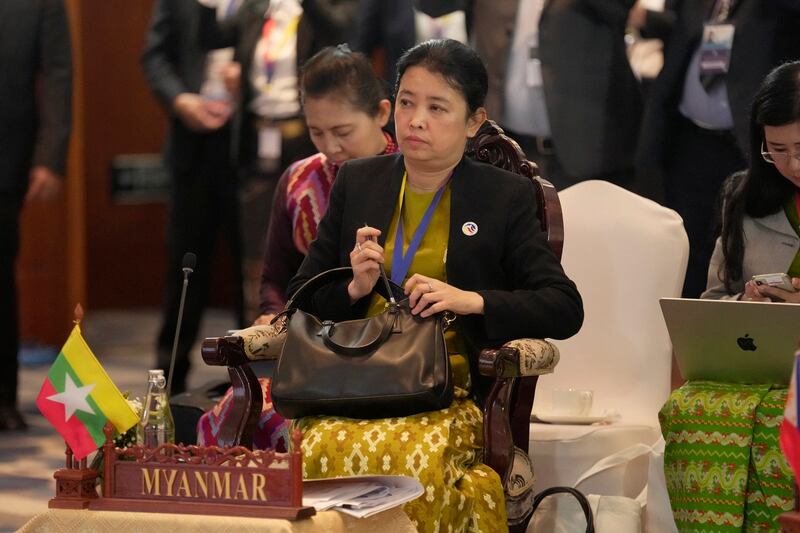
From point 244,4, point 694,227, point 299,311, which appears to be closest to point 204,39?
point 244,4

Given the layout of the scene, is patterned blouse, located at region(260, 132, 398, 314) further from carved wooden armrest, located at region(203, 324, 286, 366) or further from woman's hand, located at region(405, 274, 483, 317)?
woman's hand, located at region(405, 274, 483, 317)

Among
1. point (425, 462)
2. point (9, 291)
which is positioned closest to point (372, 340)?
point (425, 462)

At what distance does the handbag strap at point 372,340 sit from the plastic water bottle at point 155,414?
36 centimetres

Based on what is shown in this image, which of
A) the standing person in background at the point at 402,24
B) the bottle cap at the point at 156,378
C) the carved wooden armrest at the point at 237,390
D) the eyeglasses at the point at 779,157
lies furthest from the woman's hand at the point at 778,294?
the standing person in background at the point at 402,24

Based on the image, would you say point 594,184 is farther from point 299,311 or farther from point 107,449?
point 107,449

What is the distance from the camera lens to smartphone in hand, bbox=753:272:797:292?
306cm

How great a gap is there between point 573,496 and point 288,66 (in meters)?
3.14

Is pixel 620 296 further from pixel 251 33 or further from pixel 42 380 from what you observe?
pixel 42 380

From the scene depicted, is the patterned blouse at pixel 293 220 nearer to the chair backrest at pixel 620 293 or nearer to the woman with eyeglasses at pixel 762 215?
the chair backrest at pixel 620 293

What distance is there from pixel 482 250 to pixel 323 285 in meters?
0.35

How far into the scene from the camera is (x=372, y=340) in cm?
288

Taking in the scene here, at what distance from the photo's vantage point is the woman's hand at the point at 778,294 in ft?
10.1

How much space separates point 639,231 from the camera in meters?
3.72

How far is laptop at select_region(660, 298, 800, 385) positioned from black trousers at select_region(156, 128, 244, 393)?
3.46m
